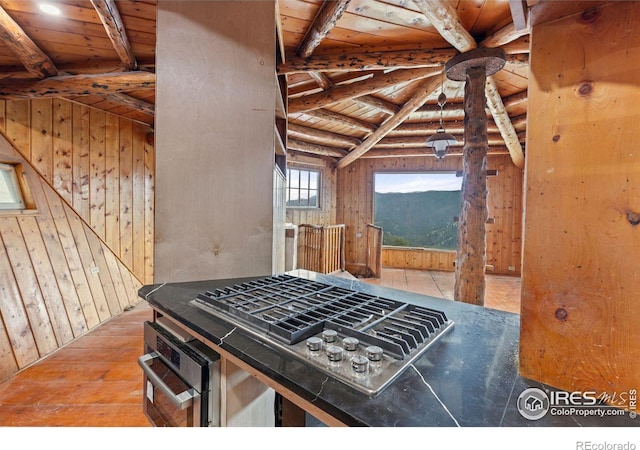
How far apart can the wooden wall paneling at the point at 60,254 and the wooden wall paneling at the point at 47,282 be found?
3 centimetres

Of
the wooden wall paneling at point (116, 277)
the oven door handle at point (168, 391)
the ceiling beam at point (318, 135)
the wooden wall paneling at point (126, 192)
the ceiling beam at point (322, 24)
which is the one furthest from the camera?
the ceiling beam at point (318, 135)

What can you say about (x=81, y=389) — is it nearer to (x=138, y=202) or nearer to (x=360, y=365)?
(x=360, y=365)

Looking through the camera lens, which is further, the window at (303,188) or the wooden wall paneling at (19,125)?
the window at (303,188)

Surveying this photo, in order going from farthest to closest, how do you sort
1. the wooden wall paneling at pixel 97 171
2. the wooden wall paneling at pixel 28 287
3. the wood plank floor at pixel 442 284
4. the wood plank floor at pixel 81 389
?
the wood plank floor at pixel 442 284 → the wooden wall paneling at pixel 97 171 → the wooden wall paneling at pixel 28 287 → the wood plank floor at pixel 81 389

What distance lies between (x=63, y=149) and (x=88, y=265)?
1335 millimetres

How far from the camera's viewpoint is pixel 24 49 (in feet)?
7.09

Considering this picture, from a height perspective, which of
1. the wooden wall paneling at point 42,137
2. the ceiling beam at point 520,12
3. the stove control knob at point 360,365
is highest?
the wooden wall paneling at point 42,137

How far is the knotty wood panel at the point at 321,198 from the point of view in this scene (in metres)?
6.20

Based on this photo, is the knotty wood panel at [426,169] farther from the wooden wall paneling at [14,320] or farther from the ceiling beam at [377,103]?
the wooden wall paneling at [14,320]

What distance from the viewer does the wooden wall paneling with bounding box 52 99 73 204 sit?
10.3 ft

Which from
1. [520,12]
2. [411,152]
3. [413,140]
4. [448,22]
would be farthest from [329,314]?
[411,152]

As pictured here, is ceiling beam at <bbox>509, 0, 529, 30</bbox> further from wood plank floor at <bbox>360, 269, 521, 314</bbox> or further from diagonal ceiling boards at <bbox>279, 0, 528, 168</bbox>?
wood plank floor at <bbox>360, 269, 521, 314</bbox>

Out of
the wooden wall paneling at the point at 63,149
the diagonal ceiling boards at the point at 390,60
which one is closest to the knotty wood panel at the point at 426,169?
the diagonal ceiling boards at the point at 390,60
